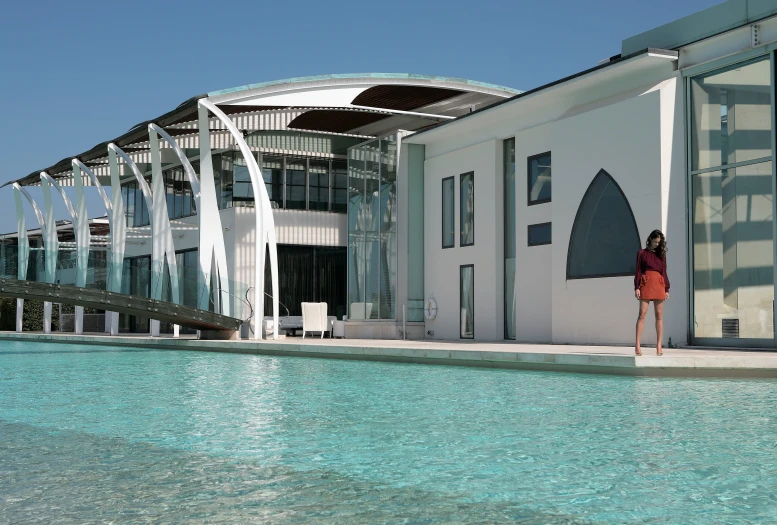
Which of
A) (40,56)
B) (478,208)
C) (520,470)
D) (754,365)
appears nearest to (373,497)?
(520,470)

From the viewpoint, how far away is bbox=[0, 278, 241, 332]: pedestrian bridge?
22.8 metres

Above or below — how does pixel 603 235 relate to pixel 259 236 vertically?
below

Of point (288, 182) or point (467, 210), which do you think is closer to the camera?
point (467, 210)

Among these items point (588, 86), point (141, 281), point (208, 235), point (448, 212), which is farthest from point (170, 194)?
point (588, 86)

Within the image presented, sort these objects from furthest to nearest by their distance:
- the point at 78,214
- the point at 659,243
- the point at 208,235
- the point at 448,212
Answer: the point at 78,214, the point at 448,212, the point at 208,235, the point at 659,243

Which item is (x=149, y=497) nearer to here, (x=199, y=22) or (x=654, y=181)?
(x=654, y=181)

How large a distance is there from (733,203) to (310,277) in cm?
1599

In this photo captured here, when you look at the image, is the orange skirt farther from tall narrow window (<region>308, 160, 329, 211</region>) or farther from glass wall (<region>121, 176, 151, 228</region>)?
glass wall (<region>121, 176, 151, 228</region>)

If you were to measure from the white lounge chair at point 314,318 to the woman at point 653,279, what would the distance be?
43.5 ft

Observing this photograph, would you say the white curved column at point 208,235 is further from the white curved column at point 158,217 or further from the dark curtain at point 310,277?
the dark curtain at point 310,277

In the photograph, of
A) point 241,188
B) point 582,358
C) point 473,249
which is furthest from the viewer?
point 241,188

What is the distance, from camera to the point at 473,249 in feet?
74.3

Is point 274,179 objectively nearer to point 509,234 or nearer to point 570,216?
point 509,234

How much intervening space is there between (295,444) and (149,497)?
187cm
